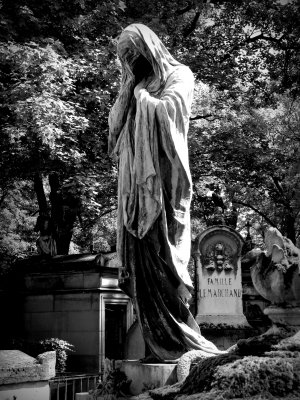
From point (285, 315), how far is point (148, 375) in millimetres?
2230

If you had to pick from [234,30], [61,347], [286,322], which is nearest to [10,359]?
[286,322]

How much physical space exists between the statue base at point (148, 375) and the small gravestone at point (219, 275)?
1192 cm

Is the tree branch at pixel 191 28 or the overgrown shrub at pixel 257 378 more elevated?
the tree branch at pixel 191 28

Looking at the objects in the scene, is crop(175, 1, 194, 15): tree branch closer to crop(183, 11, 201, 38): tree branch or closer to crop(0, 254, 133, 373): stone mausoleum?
crop(183, 11, 201, 38): tree branch

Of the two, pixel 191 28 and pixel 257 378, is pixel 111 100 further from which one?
pixel 257 378

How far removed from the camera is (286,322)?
19.4ft

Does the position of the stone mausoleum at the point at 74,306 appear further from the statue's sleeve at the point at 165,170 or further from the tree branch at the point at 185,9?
the statue's sleeve at the point at 165,170

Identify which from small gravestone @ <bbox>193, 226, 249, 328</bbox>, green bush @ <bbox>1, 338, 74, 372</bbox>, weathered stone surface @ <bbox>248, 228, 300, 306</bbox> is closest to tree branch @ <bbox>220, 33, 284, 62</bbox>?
small gravestone @ <bbox>193, 226, 249, 328</bbox>

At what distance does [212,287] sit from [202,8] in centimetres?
875

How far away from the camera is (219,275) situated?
669 inches

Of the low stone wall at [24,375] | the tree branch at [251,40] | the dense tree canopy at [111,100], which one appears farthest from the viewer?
the tree branch at [251,40]

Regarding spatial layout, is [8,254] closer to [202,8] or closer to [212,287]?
[212,287]

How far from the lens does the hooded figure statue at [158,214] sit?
4.58 m

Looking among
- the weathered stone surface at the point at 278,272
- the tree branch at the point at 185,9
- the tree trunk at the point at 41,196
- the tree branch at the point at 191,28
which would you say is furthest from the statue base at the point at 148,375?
the tree branch at the point at 191,28
